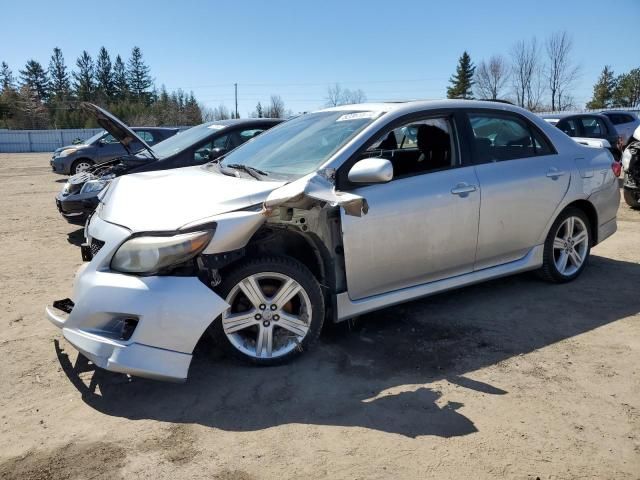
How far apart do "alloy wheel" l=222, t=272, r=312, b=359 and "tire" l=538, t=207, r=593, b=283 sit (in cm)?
268

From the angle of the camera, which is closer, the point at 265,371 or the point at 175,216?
the point at 175,216

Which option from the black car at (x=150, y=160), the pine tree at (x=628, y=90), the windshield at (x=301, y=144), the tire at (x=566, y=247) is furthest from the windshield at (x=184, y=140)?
the pine tree at (x=628, y=90)

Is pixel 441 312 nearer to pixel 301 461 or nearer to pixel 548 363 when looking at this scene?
pixel 548 363

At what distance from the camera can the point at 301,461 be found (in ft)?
8.15

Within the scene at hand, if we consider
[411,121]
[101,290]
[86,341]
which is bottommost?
[86,341]

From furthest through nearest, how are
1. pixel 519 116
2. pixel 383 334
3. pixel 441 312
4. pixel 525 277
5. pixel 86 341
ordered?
1. pixel 525 277
2. pixel 519 116
3. pixel 441 312
4. pixel 383 334
5. pixel 86 341

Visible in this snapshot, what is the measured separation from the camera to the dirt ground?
2469mm

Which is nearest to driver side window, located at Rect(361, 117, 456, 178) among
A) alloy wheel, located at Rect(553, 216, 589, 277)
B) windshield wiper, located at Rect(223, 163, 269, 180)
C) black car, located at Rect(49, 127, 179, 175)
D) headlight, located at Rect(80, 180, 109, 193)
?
windshield wiper, located at Rect(223, 163, 269, 180)

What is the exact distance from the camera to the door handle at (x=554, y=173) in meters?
4.63

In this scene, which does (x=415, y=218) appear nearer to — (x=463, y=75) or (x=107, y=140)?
(x=107, y=140)

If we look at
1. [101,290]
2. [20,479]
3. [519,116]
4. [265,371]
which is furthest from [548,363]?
[20,479]

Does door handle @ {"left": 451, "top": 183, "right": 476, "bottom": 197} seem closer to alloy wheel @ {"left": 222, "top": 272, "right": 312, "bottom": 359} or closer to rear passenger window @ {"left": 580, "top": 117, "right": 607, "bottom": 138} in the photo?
alloy wheel @ {"left": 222, "top": 272, "right": 312, "bottom": 359}

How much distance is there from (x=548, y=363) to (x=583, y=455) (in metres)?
1.01

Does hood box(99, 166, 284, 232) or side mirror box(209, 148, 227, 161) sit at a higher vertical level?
side mirror box(209, 148, 227, 161)
